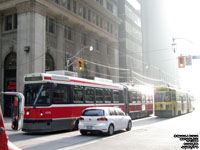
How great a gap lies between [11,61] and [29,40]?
4.80 metres

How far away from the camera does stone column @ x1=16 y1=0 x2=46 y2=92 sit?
3147 cm

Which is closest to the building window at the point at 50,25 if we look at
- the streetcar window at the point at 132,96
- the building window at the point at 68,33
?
the building window at the point at 68,33

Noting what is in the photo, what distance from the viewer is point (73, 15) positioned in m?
39.4

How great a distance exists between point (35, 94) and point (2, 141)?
1212cm

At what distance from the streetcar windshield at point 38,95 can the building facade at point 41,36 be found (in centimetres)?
1388

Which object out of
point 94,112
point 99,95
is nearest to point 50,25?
point 99,95

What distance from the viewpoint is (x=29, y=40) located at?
31703 mm

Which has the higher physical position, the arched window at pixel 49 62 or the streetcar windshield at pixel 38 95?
the arched window at pixel 49 62

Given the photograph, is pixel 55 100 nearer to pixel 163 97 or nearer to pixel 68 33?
pixel 163 97

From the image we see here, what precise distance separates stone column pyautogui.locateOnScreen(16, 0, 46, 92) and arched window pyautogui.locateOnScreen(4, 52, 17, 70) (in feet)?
7.08

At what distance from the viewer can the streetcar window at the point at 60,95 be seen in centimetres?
1567

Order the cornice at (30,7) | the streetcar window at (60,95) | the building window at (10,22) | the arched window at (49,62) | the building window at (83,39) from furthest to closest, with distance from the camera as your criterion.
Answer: the building window at (83,39)
the arched window at (49,62)
the building window at (10,22)
the cornice at (30,7)
the streetcar window at (60,95)

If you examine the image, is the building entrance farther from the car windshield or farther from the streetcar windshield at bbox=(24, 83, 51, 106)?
the car windshield

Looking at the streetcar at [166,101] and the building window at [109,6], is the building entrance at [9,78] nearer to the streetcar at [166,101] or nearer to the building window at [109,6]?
the streetcar at [166,101]
